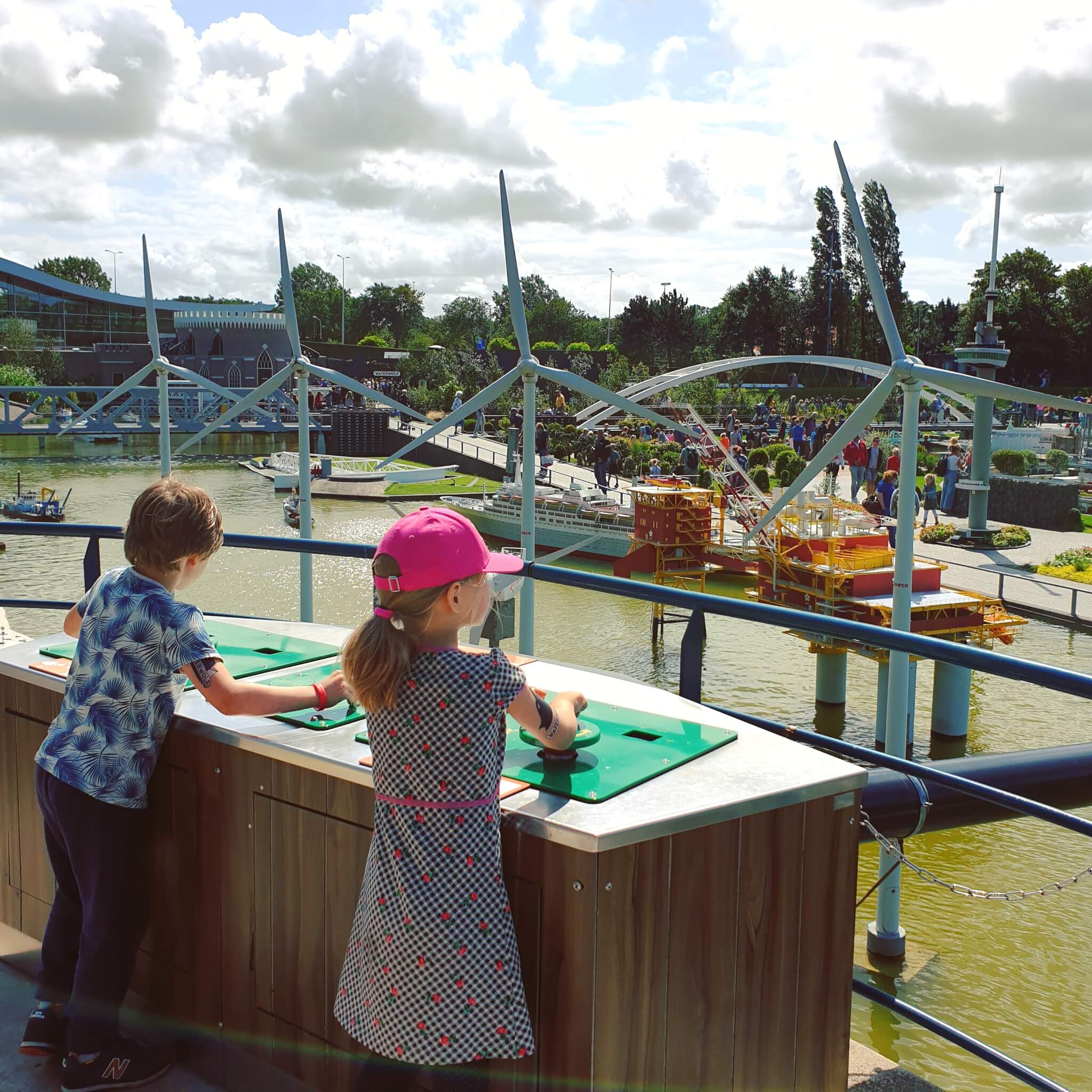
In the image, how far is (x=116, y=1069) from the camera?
9.14 feet

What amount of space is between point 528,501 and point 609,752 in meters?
17.4

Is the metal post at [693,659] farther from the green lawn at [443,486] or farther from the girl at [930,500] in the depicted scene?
the green lawn at [443,486]

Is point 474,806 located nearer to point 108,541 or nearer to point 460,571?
point 460,571

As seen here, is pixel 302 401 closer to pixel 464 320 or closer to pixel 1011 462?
pixel 1011 462

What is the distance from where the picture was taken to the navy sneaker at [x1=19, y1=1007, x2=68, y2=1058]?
2.85m

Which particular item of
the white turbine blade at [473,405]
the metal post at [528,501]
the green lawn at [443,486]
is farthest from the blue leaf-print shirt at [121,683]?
the green lawn at [443,486]

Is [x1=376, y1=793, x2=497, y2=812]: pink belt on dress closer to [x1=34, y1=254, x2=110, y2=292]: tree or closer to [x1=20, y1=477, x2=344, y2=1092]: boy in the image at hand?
[x1=20, y1=477, x2=344, y2=1092]: boy

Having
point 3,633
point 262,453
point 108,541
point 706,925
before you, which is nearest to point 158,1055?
point 706,925

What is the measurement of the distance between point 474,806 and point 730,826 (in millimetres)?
526

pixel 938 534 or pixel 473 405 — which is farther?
pixel 938 534

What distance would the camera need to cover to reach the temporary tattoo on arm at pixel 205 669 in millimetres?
2613

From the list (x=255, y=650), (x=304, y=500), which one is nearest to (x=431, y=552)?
(x=255, y=650)

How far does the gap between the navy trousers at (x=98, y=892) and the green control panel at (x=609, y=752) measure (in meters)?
0.98

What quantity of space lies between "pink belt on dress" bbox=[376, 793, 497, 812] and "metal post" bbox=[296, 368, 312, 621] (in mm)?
16681
